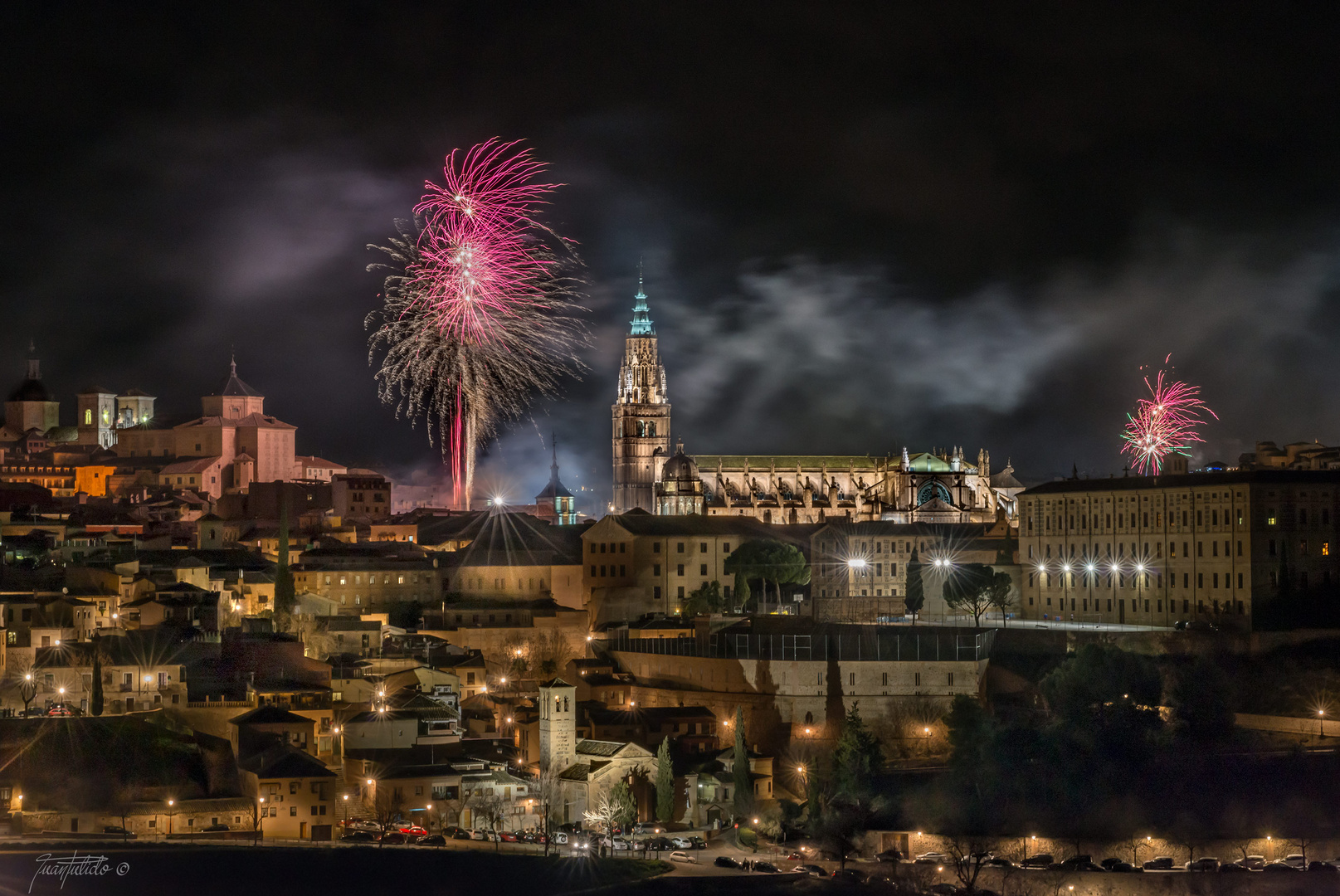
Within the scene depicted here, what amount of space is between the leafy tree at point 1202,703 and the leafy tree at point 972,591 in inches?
442

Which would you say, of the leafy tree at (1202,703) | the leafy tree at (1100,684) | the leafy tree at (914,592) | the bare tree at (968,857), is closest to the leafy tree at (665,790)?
the bare tree at (968,857)

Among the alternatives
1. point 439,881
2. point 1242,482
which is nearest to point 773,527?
point 1242,482

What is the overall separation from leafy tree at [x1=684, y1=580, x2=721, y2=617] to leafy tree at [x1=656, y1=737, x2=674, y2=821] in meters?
17.9

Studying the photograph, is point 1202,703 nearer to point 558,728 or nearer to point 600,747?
point 600,747

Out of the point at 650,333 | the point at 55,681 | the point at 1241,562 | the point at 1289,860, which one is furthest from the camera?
the point at 650,333

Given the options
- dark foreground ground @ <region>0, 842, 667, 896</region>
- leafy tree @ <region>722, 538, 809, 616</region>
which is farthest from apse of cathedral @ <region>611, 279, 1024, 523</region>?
dark foreground ground @ <region>0, 842, 667, 896</region>

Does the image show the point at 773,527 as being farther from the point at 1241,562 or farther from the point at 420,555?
the point at 1241,562

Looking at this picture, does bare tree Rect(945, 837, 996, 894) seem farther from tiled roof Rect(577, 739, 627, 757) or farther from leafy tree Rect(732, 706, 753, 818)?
tiled roof Rect(577, 739, 627, 757)

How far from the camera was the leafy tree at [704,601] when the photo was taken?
2562 inches

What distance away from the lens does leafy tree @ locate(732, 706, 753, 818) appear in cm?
4628

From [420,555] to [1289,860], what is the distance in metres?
36.3

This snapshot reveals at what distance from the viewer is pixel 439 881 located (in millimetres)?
38594

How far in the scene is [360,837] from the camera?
41875 millimetres

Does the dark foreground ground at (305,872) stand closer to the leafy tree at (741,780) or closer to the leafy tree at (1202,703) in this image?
the leafy tree at (741,780)
